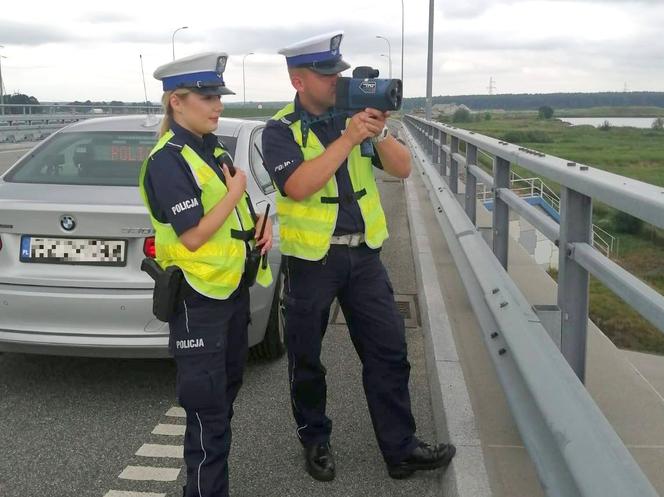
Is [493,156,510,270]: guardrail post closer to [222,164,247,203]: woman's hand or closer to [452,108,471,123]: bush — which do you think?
[222,164,247,203]: woman's hand

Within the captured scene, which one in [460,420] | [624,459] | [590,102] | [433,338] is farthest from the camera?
[590,102]

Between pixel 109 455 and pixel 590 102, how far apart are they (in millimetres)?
117557

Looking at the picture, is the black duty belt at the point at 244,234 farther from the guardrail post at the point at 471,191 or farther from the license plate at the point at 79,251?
the guardrail post at the point at 471,191

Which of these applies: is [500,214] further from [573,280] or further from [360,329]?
[573,280]

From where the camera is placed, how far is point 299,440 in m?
3.75

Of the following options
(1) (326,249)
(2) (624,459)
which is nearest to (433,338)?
(1) (326,249)

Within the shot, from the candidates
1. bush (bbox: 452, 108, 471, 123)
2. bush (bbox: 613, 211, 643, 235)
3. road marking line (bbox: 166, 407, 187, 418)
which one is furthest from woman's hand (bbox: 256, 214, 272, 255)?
bush (bbox: 452, 108, 471, 123)

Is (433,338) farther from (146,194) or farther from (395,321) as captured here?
(146,194)

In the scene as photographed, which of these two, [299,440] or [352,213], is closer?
[352,213]

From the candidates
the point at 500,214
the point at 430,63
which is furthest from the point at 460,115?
the point at 500,214

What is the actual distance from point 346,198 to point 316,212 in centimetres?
14

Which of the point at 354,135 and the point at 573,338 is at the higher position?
the point at 354,135

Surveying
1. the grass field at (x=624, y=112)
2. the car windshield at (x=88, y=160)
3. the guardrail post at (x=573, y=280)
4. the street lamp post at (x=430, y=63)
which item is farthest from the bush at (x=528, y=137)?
the guardrail post at (x=573, y=280)

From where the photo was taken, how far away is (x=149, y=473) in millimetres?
3555
